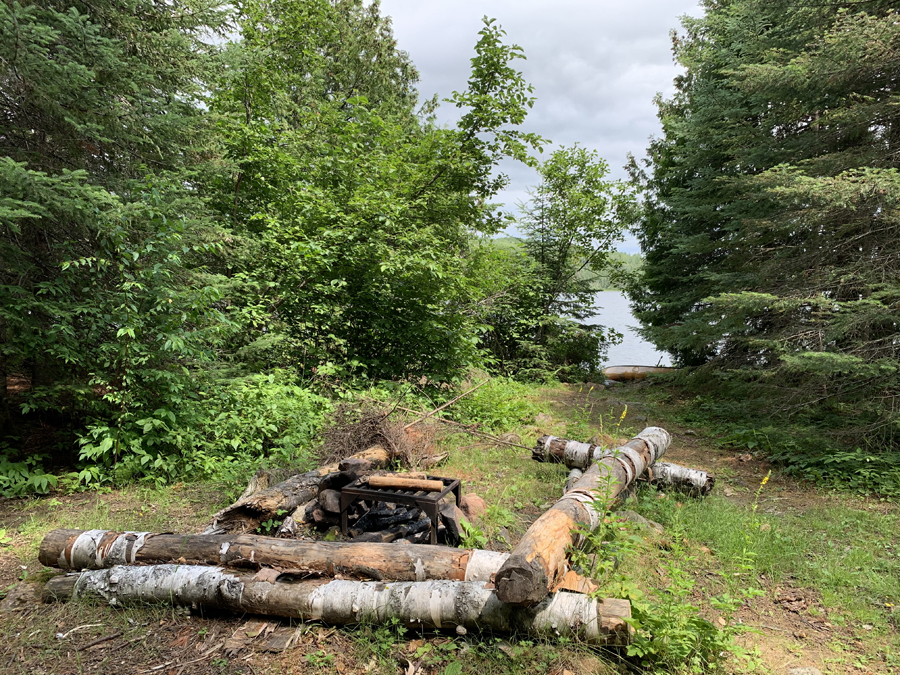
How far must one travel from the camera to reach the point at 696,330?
953cm

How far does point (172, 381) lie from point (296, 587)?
10.8ft

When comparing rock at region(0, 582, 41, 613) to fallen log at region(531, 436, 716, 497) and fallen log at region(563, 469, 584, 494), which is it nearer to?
fallen log at region(531, 436, 716, 497)

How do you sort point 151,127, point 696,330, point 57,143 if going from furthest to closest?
point 696,330 → point 151,127 → point 57,143

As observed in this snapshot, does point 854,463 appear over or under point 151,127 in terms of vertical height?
under

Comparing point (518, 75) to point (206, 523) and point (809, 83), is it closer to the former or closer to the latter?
point (809, 83)

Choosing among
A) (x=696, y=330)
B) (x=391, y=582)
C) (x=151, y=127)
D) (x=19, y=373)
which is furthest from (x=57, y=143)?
(x=696, y=330)

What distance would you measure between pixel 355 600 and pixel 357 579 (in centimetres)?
27

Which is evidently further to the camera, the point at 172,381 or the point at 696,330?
the point at 696,330

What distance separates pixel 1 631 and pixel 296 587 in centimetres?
177

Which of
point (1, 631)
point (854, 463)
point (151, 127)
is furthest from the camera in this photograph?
point (854, 463)

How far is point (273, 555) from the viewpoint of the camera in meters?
3.07

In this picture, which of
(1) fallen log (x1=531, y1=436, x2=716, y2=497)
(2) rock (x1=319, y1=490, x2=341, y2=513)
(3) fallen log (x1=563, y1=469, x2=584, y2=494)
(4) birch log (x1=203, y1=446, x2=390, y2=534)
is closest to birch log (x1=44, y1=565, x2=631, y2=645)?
(4) birch log (x1=203, y1=446, x2=390, y2=534)

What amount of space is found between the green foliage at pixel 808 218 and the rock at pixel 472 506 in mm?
4236

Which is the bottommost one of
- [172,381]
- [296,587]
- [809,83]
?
[296,587]
